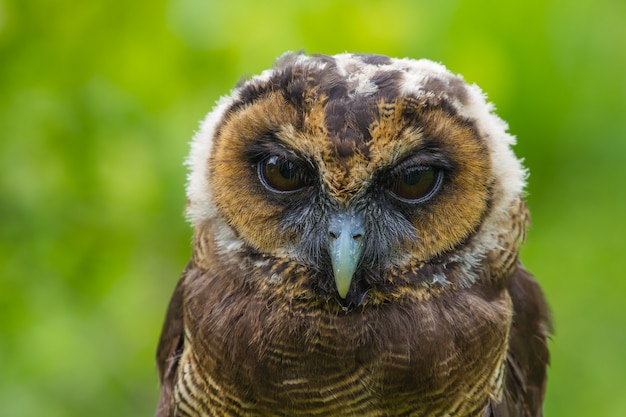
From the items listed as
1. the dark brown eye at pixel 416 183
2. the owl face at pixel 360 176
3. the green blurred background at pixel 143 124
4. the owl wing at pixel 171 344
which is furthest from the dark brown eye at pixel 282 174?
the green blurred background at pixel 143 124

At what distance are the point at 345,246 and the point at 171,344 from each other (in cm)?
104

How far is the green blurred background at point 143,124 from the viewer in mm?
3469

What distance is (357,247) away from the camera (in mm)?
2746

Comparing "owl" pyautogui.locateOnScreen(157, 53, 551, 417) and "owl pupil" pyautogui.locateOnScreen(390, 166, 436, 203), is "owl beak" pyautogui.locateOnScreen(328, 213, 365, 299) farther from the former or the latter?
"owl pupil" pyautogui.locateOnScreen(390, 166, 436, 203)

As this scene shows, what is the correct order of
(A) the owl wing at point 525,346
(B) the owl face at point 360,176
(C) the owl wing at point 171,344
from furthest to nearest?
(C) the owl wing at point 171,344, (A) the owl wing at point 525,346, (B) the owl face at point 360,176

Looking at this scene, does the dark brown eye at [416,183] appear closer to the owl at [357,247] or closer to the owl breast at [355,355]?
the owl at [357,247]

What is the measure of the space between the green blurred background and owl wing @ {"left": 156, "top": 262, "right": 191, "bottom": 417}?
1.32ft

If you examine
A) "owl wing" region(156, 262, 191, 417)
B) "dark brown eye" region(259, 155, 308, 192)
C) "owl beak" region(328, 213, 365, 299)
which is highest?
"dark brown eye" region(259, 155, 308, 192)

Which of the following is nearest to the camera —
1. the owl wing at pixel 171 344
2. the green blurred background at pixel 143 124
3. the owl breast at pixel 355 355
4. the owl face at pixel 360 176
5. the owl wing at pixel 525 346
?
the owl face at pixel 360 176

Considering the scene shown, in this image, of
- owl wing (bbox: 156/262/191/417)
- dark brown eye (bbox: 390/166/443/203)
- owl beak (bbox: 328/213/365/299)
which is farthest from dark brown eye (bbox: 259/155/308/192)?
owl wing (bbox: 156/262/191/417)

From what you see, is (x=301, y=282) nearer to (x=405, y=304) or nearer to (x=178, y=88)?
(x=405, y=304)

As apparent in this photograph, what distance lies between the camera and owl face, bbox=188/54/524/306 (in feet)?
8.85

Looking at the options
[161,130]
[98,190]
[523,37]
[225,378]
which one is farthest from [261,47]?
[225,378]

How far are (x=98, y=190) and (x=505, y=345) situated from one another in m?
1.74
